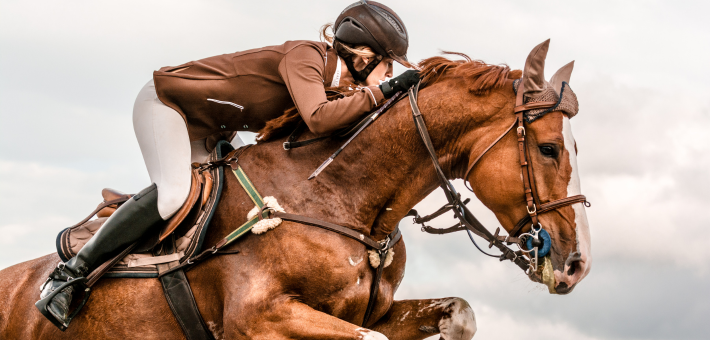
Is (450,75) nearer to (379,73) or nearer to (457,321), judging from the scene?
(379,73)

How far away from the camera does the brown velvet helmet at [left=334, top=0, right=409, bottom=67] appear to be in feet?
15.8

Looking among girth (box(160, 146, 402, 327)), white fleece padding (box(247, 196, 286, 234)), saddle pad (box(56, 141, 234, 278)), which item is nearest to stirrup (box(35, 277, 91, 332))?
saddle pad (box(56, 141, 234, 278))

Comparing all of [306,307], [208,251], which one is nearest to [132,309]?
[208,251]

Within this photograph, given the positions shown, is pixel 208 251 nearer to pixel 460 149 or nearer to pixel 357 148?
pixel 357 148

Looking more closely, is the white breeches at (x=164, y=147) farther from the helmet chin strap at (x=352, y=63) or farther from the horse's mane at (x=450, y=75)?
the helmet chin strap at (x=352, y=63)

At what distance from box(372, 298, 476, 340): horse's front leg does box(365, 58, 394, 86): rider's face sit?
183 cm

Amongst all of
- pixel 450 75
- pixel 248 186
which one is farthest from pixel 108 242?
pixel 450 75

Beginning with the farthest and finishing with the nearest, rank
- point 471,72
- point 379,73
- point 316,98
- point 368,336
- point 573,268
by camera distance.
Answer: point 379,73 < point 471,72 < point 316,98 < point 573,268 < point 368,336

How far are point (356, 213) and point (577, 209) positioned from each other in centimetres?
151

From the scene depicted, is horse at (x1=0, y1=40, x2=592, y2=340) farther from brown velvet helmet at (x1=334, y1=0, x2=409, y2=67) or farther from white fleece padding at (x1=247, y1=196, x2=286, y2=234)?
brown velvet helmet at (x1=334, y1=0, x2=409, y2=67)

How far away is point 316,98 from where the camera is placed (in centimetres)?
446

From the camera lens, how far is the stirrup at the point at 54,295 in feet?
15.5

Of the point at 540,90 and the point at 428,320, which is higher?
the point at 540,90

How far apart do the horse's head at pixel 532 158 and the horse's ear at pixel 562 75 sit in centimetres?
2
